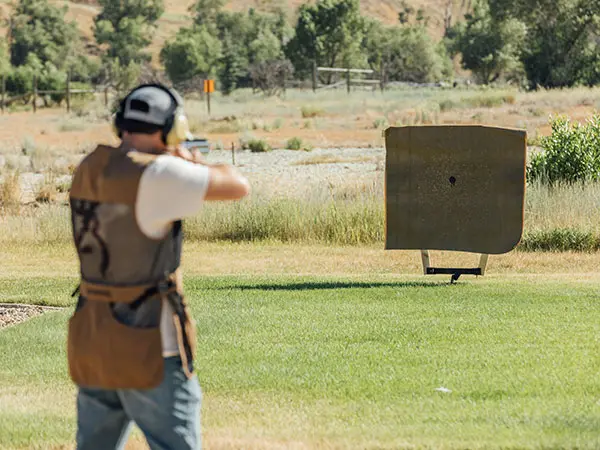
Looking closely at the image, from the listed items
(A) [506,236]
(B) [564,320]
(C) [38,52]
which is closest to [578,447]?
(B) [564,320]

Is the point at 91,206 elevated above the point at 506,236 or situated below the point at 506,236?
above

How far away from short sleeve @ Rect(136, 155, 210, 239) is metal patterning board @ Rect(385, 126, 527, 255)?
29.7ft

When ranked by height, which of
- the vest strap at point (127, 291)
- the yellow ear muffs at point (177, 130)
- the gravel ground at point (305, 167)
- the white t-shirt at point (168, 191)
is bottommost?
the gravel ground at point (305, 167)

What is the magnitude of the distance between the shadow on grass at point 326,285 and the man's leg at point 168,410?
26.8 ft

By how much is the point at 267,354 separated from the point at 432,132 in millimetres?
4984

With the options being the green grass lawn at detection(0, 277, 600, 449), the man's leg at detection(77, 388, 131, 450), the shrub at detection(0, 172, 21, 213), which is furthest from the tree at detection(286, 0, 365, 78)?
the man's leg at detection(77, 388, 131, 450)

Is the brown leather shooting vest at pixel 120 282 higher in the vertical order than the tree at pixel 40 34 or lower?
higher

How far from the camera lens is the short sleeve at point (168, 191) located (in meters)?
4.26

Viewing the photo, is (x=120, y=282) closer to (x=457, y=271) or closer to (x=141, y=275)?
(x=141, y=275)

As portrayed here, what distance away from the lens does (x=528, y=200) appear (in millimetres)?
18062

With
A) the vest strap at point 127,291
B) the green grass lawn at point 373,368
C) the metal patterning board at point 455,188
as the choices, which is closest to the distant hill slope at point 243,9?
the metal patterning board at point 455,188

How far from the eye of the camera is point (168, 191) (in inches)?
168

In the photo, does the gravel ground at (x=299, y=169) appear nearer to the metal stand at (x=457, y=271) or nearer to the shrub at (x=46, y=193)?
the shrub at (x=46, y=193)

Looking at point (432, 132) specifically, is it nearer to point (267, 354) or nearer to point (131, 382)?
point (267, 354)
